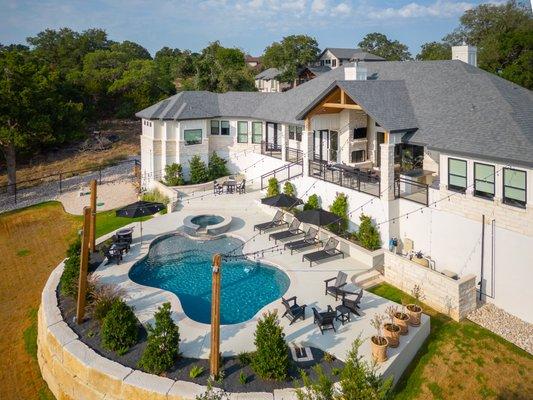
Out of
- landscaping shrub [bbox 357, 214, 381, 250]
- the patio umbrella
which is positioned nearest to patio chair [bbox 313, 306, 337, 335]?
landscaping shrub [bbox 357, 214, 381, 250]

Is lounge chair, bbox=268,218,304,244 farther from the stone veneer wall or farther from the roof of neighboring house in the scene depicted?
the roof of neighboring house

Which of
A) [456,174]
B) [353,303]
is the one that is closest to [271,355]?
[353,303]

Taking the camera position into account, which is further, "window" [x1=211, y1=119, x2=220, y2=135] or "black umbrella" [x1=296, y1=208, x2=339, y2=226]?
"window" [x1=211, y1=119, x2=220, y2=135]

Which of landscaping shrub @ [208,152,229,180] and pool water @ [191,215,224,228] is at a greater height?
landscaping shrub @ [208,152,229,180]

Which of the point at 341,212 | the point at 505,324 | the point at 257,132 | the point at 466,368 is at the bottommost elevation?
the point at 466,368

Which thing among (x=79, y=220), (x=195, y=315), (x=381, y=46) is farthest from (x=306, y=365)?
(x=381, y=46)

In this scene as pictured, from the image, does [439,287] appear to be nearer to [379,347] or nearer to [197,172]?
[379,347]

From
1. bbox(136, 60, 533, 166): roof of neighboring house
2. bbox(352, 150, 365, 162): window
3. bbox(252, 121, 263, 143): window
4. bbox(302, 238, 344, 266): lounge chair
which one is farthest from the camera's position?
bbox(252, 121, 263, 143): window
